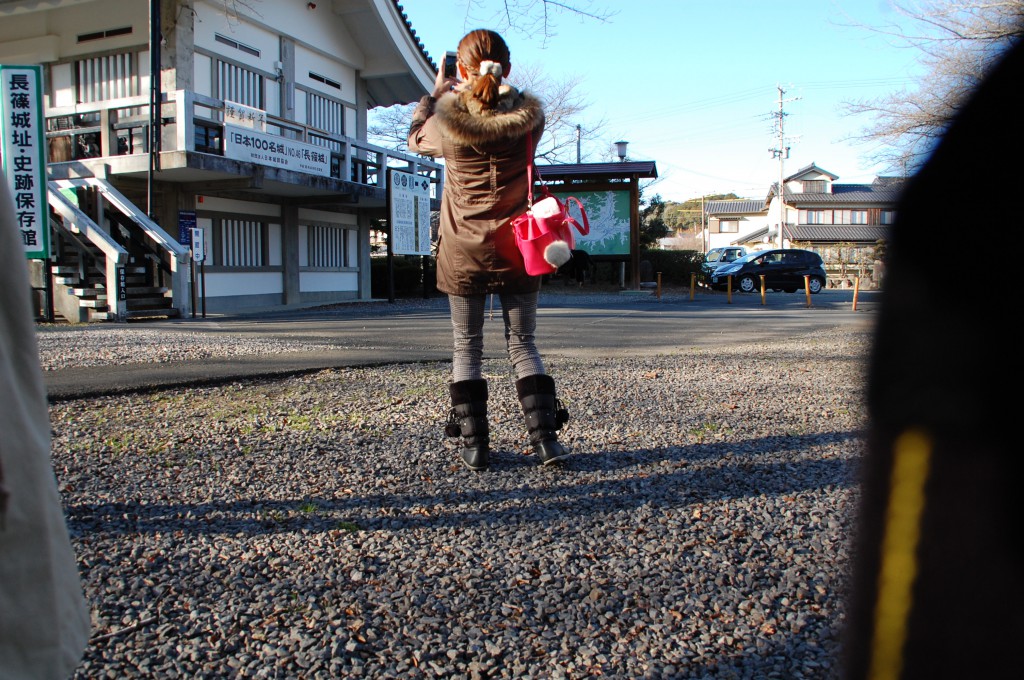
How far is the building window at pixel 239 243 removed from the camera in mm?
16328

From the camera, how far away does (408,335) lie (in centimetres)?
955

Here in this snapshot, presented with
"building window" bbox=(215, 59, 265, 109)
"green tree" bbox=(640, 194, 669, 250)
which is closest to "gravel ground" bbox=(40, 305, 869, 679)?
"building window" bbox=(215, 59, 265, 109)

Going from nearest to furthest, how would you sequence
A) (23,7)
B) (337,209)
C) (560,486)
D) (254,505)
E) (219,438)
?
(254,505), (560,486), (219,438), (23,7), (337,209)

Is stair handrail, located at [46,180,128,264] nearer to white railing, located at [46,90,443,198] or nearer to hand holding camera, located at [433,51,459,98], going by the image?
white railing, located at [46,90,443,198]

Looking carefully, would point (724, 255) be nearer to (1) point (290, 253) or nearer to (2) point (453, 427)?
(1) point (290, 253)

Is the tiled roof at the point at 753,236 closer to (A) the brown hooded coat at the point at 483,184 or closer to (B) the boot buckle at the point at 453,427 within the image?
(A) the brown hooded coat at the point at 483,184

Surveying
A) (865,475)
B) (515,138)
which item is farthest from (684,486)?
(865,475)

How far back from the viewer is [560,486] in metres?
3.03

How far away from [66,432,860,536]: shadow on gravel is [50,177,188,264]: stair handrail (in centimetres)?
1078

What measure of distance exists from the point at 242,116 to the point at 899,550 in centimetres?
1563

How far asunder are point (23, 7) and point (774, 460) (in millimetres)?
16170

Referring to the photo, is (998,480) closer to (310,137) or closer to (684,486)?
(684,486)

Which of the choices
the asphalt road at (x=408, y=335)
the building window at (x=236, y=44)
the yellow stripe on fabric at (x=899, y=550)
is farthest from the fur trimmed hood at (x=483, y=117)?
the building window at (x=236, y=44)

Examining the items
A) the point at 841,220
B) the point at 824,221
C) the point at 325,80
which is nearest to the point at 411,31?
the point at 325,80
